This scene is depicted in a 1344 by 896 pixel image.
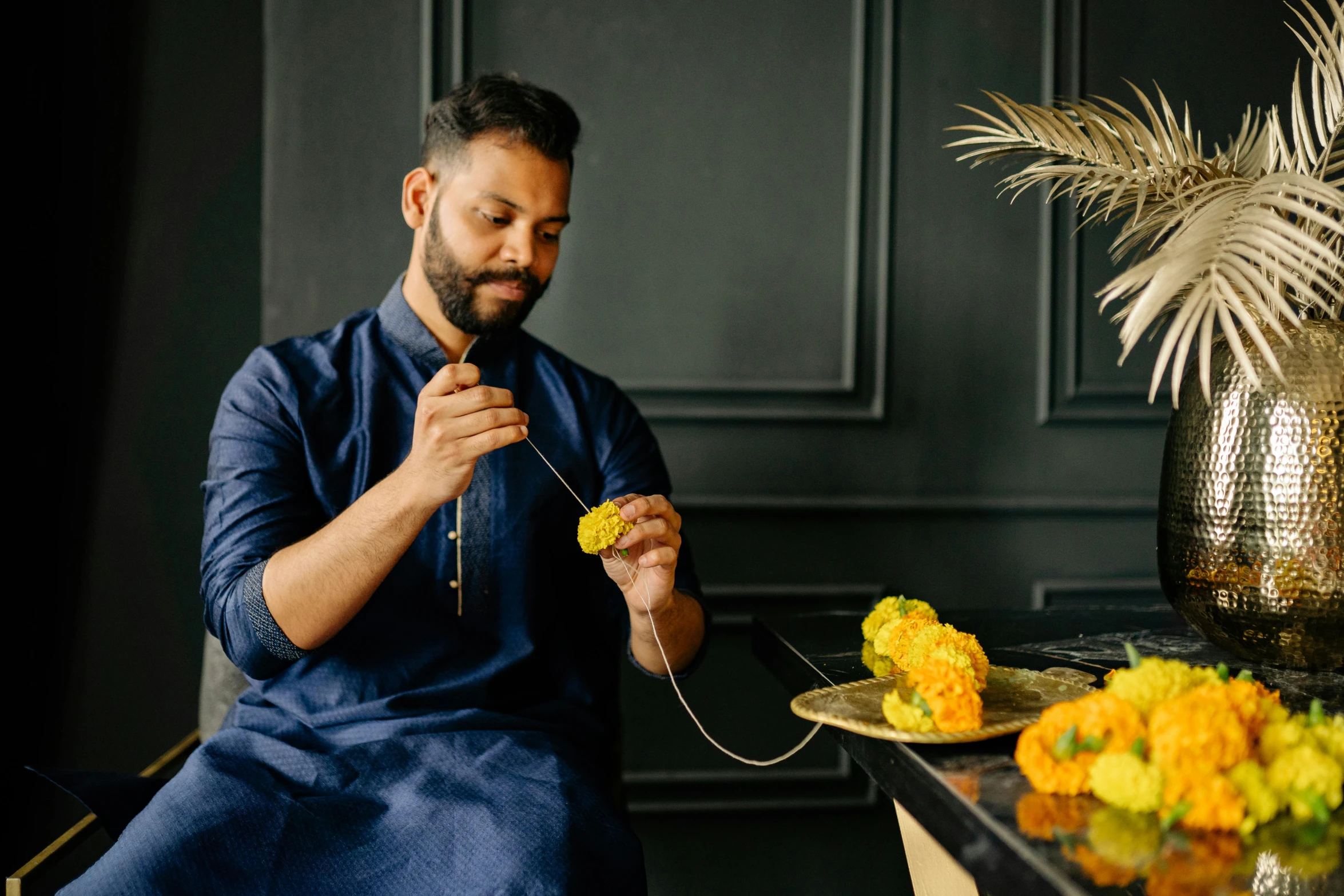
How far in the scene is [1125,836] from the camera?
68 cm

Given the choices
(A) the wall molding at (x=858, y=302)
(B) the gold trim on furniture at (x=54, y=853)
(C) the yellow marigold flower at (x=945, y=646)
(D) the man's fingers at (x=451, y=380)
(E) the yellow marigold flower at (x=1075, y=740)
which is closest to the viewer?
(E) the yellow marigold flower at (x=1075, y=740)

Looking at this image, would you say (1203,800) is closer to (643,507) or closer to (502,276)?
(643,507)

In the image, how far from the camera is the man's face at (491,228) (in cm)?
144

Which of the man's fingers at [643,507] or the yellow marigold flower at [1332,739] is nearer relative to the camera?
the yellow marigold flower at [1332,739]

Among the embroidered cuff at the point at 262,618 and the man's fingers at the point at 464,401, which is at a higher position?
the man's fingers at the point at 464,401

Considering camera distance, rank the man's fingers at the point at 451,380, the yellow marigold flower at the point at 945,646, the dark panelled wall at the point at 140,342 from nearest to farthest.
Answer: the yellow marigold flower at the point at 945,646
the man's fingers at the point at 451,380
the dark panelled wall at the point at 140,342

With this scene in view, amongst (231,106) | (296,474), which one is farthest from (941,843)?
(231,106)

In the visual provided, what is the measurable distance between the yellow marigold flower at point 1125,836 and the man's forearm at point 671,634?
75cm

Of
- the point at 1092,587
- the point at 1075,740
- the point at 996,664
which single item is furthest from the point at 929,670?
the point at 1092,587

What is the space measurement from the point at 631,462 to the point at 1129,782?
1.01m

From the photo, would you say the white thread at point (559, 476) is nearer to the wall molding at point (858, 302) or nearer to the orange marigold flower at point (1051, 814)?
the wall molding at point (858, 302)

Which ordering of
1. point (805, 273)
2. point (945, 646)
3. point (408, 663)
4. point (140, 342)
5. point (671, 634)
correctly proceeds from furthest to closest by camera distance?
point (805, 273) → point (140, 342) → point (671, 634) → point (408, 663) → point (945, 646)

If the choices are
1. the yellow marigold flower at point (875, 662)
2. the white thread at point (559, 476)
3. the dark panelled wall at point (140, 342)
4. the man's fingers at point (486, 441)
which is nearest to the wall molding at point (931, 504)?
the white thread at point (559, 476)

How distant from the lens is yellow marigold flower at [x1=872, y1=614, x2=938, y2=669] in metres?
1.09
